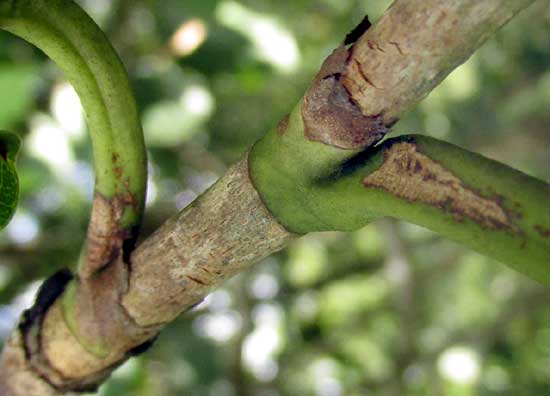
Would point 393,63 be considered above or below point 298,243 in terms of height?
below

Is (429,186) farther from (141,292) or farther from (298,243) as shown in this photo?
(298,243)

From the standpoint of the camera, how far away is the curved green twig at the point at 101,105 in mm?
577

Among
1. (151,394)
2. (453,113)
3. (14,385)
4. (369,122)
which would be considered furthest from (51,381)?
(453,113)

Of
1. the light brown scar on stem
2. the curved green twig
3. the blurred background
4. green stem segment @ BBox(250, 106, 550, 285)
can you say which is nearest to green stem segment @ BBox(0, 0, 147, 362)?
the curved green twig

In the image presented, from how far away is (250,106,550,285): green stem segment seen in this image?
19.5 inches

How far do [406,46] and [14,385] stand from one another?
62 cm

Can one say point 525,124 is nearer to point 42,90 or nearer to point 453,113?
point 453,113

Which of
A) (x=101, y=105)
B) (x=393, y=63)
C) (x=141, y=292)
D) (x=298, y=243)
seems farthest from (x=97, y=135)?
(x=298, y=243)

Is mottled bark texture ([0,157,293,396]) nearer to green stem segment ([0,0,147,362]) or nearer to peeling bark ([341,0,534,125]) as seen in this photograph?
green stem segment ([0,0,147,362])

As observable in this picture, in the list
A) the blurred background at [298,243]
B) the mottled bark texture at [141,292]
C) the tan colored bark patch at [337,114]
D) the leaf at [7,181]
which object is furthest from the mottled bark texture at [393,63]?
the blurred background at [298,243]

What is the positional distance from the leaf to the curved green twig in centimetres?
7

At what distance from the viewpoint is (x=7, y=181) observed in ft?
2.16

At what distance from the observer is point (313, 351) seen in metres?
2.84

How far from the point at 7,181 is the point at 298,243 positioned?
2.36 m
